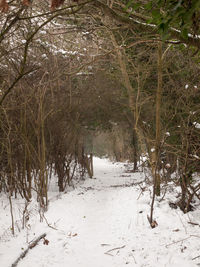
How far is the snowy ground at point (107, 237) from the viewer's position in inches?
160

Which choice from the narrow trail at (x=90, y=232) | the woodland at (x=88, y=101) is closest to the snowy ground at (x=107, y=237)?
the narrow trail at (x=90, y=232)

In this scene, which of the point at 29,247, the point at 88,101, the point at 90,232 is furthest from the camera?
the point at 88,101

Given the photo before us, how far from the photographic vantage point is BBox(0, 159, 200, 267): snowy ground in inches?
160

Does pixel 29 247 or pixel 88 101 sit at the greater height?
pixel 88 101

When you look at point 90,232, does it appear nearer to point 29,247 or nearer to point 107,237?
point 107,237

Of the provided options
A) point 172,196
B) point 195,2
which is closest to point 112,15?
point 195,2

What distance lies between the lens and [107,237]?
496cm

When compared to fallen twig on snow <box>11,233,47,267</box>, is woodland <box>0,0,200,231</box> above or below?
above

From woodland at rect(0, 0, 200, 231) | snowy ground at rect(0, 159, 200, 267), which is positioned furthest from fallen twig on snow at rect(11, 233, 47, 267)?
woodland at rect(0, 0, 200, 231)

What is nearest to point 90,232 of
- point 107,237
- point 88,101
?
point 107,237

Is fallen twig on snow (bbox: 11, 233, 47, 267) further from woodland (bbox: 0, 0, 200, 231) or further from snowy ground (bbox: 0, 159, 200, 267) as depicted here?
woodland (bbox: 0, 0, 200, 231)

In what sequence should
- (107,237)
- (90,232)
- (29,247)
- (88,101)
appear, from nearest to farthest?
(29,247)
(107,237)
(90,232)
(88,101)

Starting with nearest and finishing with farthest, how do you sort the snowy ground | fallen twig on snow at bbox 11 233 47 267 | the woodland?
the snowy ground, fallen twig on snow at bbox 11 233 47 267, the woodland

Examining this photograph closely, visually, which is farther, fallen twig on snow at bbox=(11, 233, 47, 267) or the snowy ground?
fallen twig on snow at bbox=(11, 233, 47, 267)
